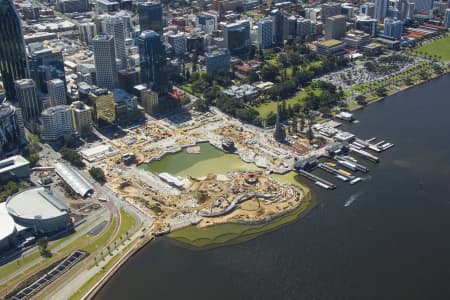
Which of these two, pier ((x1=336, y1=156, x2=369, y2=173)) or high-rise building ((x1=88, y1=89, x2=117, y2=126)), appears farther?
high-rise building ((x1=88, y1=89, x2=117, y2=126))

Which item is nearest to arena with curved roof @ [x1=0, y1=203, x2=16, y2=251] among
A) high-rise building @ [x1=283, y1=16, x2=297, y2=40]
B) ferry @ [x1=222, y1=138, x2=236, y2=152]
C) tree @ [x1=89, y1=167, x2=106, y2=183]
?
tree @ [x1=89, y1=167, x2=106, y2=183]

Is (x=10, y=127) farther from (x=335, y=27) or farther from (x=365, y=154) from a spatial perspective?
(x=335, y=27)

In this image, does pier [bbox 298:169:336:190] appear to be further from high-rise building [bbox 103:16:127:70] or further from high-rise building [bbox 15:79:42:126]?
high-rise building [bbox 103:16:127:70]

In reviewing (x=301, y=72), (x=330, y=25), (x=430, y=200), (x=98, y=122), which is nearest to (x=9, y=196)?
(x=98, y=122)

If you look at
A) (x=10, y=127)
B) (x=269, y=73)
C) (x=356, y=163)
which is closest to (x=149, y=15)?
(x=269, y=73)

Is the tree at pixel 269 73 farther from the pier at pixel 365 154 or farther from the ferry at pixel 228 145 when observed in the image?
the pier at pixel 365 154

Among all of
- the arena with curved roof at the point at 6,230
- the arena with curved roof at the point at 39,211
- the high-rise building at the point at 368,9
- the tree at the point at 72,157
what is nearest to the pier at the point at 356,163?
the tree at the point at 72,157
